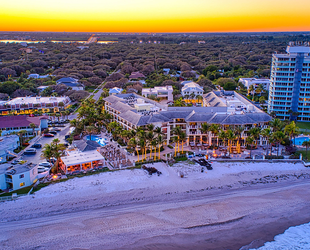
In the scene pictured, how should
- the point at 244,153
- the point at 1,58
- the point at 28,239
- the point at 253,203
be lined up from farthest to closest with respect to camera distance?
the point at 1,58 < the point at 244,153 < the point at 253,203 < the point at 28,239

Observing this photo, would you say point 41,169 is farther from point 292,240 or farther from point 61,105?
point 61,105

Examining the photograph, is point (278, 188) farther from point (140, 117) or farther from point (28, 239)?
point (28, 239)

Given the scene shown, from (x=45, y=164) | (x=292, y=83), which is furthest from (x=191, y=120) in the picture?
(x=292, y=83)

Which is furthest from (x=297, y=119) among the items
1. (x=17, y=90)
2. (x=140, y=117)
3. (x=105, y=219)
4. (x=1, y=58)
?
(x=1, y=58)

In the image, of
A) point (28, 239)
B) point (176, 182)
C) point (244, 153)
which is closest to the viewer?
point (28, 239)

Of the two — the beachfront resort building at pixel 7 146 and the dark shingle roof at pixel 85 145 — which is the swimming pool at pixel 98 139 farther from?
the beachfront resort building at pixel 7 146

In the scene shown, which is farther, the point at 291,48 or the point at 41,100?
the point at 41,100
